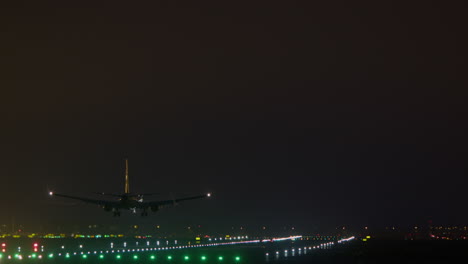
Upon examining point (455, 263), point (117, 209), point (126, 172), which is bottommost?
point (455, 263)

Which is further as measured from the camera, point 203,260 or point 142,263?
point 203,260

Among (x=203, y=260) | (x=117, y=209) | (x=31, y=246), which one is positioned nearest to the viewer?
(x=203, y=260)

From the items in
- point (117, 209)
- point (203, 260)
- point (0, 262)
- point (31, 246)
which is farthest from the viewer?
point (31, 246)

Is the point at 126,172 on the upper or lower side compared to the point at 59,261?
upper

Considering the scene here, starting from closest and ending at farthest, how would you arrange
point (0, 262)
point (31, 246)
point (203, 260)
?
point (0, 262) < point (203, 260) < point (31, 246)

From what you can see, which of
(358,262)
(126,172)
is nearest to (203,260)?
(358,262)

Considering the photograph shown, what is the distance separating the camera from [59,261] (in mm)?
76875

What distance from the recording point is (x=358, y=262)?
8000 centimetres

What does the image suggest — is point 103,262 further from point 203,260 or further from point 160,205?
point 160,205

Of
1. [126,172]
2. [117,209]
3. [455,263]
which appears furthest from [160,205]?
[455,263]

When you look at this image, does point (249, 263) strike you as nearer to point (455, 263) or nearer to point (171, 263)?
point (171, 263)

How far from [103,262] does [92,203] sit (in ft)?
108

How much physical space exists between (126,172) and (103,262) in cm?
5356

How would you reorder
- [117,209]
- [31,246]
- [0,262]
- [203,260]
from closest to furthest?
[0,262], [203,260], [117,209], [31,246]
